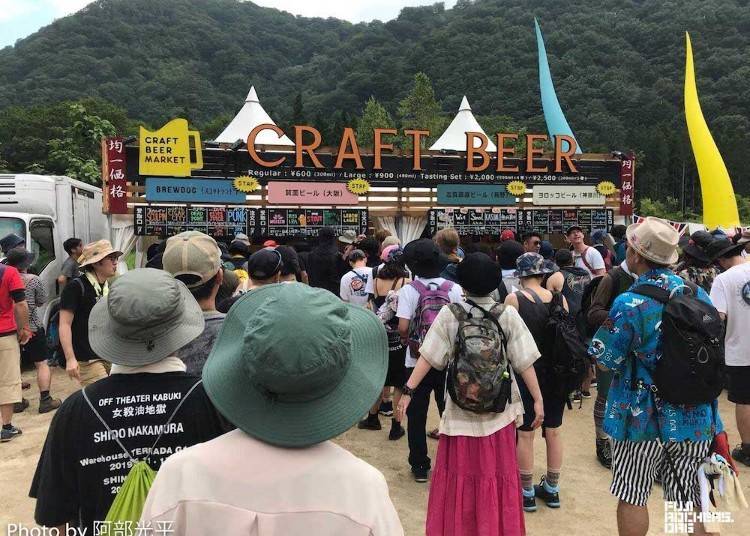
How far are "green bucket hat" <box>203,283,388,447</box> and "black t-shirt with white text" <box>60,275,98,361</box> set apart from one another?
10.5 ft

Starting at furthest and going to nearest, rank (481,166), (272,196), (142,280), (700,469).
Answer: (481,166) < (272,196) < (700,469) < (142,280)

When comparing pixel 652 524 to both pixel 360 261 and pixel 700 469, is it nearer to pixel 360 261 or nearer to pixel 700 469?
pixel 700 469

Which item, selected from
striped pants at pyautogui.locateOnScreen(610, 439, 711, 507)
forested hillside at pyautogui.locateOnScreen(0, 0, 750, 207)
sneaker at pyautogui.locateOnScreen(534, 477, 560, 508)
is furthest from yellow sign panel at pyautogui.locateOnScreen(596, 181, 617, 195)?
forested hillside at pyautogui.locateOnScreen(0, 0, 750, 207)

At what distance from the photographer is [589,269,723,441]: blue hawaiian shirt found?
240cm

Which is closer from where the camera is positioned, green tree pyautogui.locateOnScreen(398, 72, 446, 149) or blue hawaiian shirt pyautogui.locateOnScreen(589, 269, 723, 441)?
blue hawaiian shirt pyautogui.locateOnScreen(589, 269, 723, 441)

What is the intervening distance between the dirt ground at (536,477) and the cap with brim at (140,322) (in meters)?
2.29

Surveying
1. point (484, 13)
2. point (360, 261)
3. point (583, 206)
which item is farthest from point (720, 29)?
point (360, 261)

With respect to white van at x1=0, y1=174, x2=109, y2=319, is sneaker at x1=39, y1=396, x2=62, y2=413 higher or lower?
lower

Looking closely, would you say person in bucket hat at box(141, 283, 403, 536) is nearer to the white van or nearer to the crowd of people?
the crowd of people

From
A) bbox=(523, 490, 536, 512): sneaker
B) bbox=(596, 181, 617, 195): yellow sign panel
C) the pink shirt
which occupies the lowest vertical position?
bbox=(523, 490, 536, 512): sneaker

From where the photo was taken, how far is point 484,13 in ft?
266

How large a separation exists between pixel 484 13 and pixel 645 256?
89311 mm

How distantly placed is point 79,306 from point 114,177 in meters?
7.26

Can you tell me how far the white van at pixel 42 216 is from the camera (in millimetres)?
7183
